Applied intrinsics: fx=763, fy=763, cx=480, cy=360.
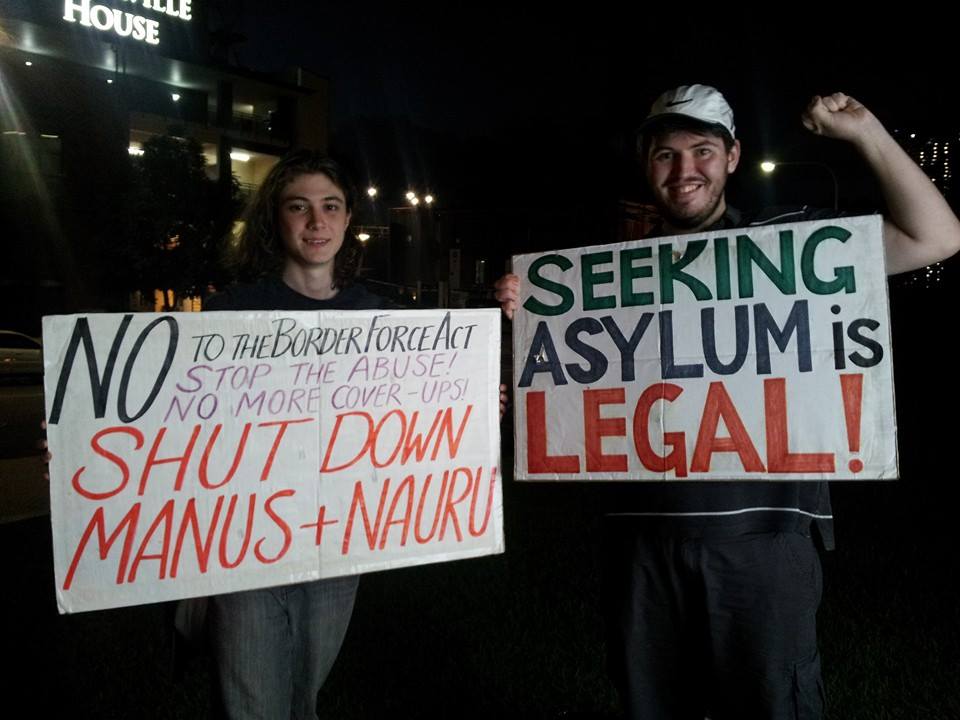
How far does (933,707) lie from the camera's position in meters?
3.24

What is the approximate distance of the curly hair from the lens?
2377 mm

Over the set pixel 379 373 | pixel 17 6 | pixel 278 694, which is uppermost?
pixel 17 6

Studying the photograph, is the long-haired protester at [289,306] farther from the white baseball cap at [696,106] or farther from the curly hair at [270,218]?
the white baseball cap at [696,106]

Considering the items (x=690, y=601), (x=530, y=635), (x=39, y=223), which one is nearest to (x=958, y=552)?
(x=530, y=635)

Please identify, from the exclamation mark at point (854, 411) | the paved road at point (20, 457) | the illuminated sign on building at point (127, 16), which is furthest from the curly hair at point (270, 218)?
the illuminated sign on building at point (127, 16)

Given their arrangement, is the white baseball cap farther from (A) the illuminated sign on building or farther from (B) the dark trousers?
(A) the illuminated sign on building

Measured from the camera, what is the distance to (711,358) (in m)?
2.20

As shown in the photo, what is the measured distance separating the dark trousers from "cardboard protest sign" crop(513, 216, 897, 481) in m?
0.21

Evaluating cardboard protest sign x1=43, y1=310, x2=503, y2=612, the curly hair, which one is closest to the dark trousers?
cardboard protest sign x1=43, y1=310, x2=503, y2=612

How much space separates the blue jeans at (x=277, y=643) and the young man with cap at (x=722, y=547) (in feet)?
2.73

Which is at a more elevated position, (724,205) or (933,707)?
(724,205)

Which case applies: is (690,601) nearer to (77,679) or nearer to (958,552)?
(77,679)

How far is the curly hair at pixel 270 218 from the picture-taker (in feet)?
7.80

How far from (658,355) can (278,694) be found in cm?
143
